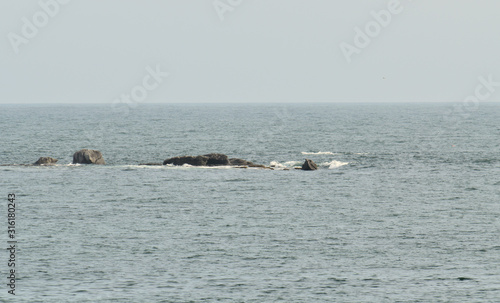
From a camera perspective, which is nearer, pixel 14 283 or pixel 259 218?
pixel 14 283

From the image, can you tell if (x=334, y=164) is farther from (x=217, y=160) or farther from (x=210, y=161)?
(x=210, y=161)

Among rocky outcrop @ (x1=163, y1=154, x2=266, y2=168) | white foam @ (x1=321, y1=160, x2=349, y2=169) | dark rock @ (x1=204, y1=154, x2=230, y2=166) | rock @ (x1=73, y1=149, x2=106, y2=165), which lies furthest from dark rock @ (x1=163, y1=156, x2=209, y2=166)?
white foam @ (x1=321, y1=160, x2=349, y2=169)

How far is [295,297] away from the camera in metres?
33.2

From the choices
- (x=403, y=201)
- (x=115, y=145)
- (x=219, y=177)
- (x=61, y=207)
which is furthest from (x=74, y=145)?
(x=403, y=201)

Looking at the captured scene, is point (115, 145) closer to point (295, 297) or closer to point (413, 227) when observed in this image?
point (413, 227)

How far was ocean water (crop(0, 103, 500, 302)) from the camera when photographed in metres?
34.7

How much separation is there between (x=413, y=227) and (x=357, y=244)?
23.3ft

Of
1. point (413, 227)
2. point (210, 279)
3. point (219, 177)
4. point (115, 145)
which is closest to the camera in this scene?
point (210, 279)

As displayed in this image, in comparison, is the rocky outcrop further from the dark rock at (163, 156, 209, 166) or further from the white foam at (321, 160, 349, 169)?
the white foam at (321, 160, 349, 169)

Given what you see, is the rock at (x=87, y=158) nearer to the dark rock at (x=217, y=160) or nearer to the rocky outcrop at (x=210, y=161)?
the rocky outcrop at (x=210, y=161)

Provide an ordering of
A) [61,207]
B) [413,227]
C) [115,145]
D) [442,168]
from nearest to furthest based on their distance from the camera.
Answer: [413,227] → [61,207] → [442,168] → [115,145]

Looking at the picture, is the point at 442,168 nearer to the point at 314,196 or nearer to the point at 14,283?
the point at 314,196

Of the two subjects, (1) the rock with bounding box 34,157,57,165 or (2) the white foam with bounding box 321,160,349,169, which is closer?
(2) the white foam with bounding box 321,160,349,169

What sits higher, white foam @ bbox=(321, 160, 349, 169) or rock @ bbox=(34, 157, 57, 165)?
white foam @ bbox=(321, 160, 349, 169)
